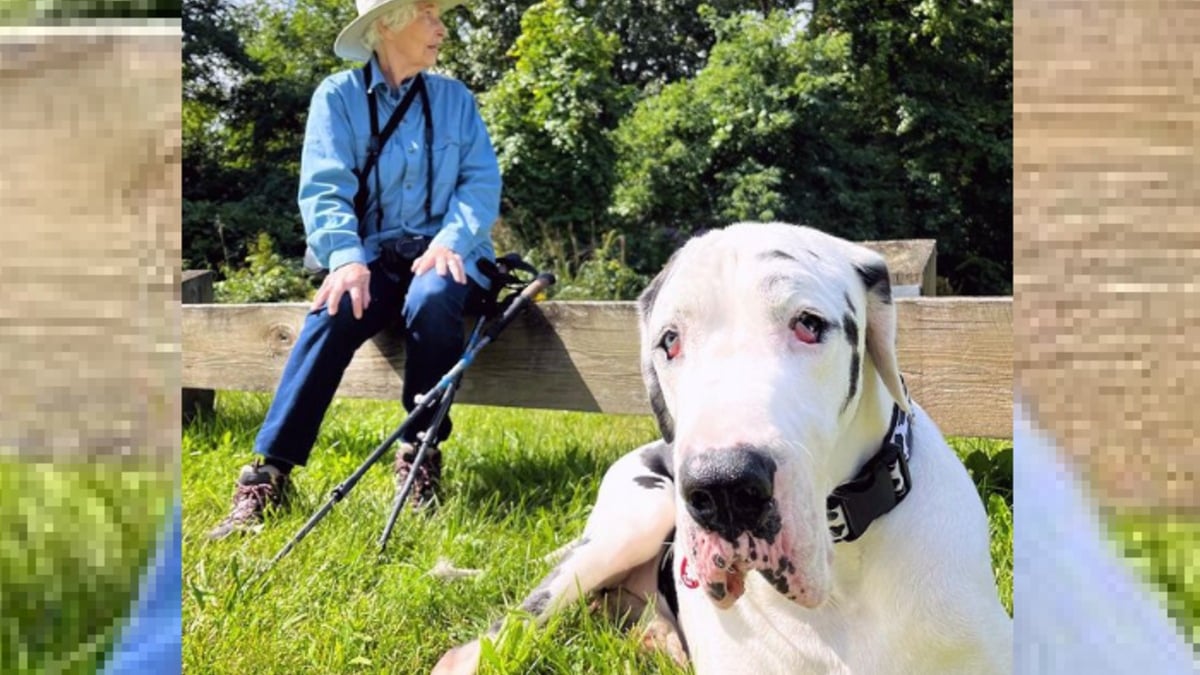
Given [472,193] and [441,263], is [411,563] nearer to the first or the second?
[441,263]

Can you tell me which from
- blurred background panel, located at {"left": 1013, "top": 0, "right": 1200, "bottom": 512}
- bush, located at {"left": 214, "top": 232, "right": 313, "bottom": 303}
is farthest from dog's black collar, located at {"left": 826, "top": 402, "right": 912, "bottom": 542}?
bush, located at {"left": 214, "top": 232, "right": 313, "bottom": 303}

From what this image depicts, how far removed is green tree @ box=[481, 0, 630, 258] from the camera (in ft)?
13.3

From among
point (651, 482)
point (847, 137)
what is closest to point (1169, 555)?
point (651, 482)

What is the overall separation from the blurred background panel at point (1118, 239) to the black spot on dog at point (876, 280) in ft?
1.99

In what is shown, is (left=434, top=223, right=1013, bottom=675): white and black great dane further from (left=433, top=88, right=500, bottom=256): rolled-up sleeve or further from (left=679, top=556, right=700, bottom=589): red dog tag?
(left=433, top=88, right=500, bottom=256): rolled-up sleeve

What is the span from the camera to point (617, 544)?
2074mm

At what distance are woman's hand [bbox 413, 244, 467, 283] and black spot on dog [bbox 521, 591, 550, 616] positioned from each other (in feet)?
3.48

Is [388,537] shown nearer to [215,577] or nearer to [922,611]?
[215,577]

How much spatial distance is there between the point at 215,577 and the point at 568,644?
0.97 m

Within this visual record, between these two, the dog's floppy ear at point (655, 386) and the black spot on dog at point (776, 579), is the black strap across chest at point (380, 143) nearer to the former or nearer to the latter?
the dog's floppy ear at point (655, 386)

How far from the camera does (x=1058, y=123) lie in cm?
91

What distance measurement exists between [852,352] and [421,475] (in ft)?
5.97

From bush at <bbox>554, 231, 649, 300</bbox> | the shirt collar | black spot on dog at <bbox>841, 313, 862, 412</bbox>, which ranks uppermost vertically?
the shirt collar

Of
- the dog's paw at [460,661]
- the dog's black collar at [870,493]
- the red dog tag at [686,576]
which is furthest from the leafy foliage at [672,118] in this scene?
the dog's paw at [460,661]
